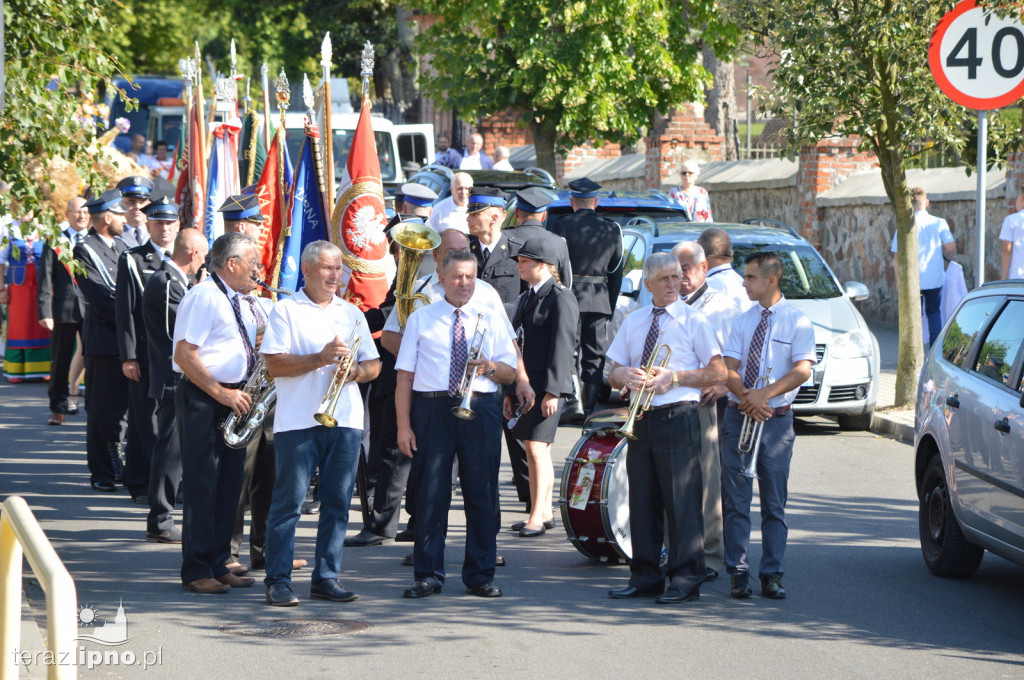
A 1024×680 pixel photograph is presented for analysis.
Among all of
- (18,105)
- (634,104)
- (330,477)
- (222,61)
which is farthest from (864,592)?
(222,61)

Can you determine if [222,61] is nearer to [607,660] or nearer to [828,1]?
[828,1]

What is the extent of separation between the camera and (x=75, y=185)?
16609 millimetres

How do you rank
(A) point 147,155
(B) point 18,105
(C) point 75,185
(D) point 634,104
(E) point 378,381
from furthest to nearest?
(A) point 147,155, (D) point 634,104, (C) point 75,185, (E) point 378,381, (B) point 18,105

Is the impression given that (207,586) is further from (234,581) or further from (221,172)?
(221,172)

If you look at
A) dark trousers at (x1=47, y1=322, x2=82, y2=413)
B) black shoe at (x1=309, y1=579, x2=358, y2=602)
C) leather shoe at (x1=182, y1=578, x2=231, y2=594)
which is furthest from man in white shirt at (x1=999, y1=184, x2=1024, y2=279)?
leather shoe at (x1=182, y1=578, x2=231, y2=594)

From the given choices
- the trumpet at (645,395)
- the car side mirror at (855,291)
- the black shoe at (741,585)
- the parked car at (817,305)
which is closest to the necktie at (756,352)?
the trumpet at (645,395)

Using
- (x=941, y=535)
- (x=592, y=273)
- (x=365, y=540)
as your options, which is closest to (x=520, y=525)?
(x=365, y=540)

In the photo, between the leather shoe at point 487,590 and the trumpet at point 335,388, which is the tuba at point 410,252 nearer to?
the trumpet at point 335,388

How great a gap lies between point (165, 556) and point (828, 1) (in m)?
7.57

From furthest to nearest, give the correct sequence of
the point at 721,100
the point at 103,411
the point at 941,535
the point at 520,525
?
the point at 721,100
the point at 103,411
the point at 520,525
the point at 941,535

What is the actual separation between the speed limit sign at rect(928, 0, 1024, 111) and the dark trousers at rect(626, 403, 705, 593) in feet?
14.0

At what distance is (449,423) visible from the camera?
728cm

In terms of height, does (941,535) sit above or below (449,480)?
below

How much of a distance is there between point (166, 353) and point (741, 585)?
3.94 metres
